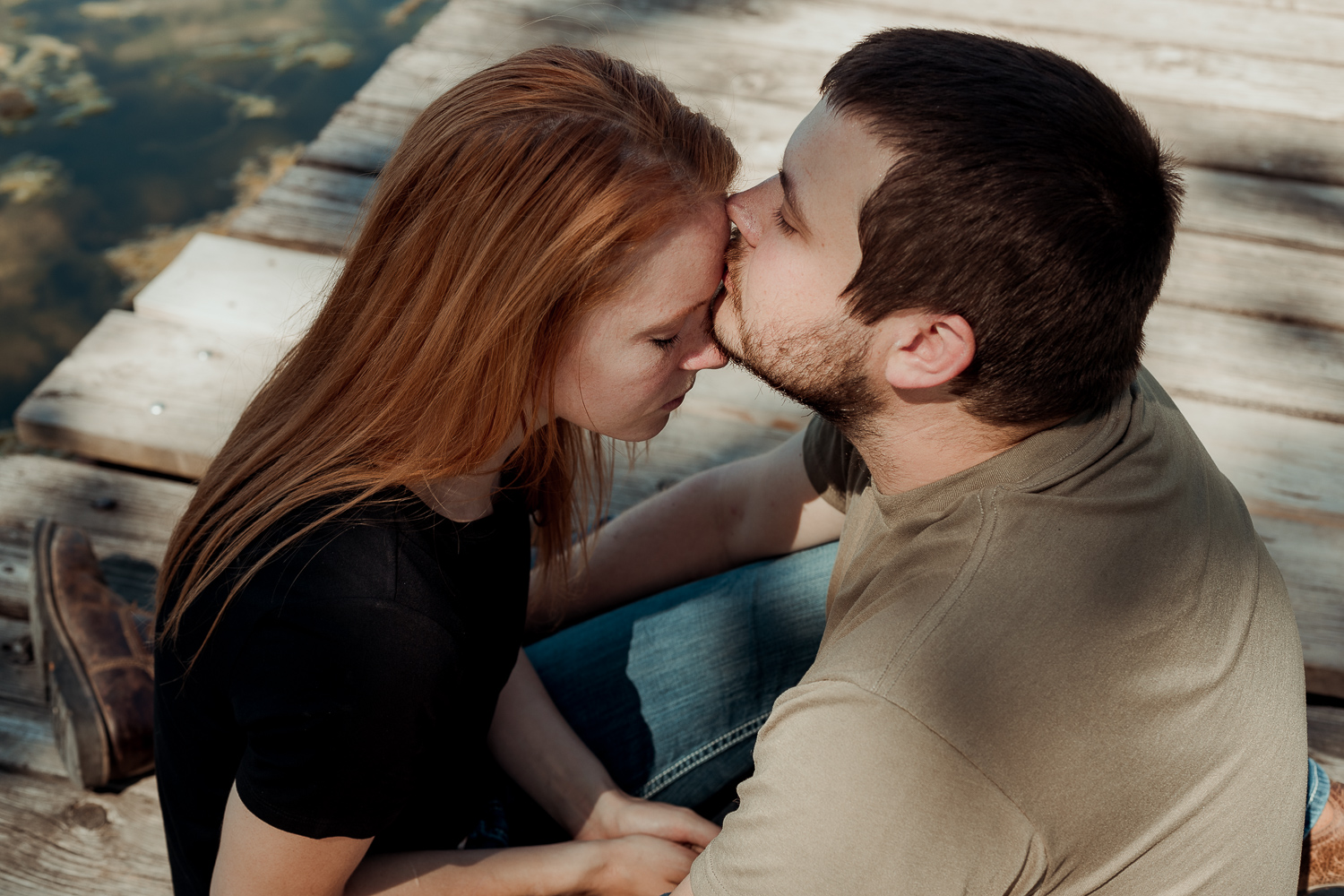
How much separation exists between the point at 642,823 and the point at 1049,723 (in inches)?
27.6

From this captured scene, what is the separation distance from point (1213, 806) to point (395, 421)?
94 cm

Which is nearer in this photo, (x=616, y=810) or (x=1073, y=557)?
(x=1073, y=557)

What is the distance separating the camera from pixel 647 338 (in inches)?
50.0

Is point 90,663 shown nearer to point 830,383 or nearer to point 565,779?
point 565,779

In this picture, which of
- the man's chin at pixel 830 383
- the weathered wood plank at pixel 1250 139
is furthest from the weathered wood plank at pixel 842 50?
the man's chin at pixel 830 383

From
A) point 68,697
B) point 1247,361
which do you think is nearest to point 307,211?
point 68,697

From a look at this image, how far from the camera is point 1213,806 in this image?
1.01 metres

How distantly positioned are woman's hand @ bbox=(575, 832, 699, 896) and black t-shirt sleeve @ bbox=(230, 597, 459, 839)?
0.40m

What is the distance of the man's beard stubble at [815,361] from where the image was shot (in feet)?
4.18

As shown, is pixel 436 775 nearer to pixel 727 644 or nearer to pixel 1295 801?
pixel 727 644

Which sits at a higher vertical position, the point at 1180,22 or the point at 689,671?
the point at 1180,22

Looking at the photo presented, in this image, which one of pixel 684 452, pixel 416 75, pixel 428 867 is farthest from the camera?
pixel 416 75

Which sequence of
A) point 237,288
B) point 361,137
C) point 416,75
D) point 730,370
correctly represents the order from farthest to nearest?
1. point 416,75
2. point 361,137
3. point 237,288
4. point 730,370

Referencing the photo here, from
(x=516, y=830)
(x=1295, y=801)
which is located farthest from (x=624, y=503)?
(x=1295, y=801)
